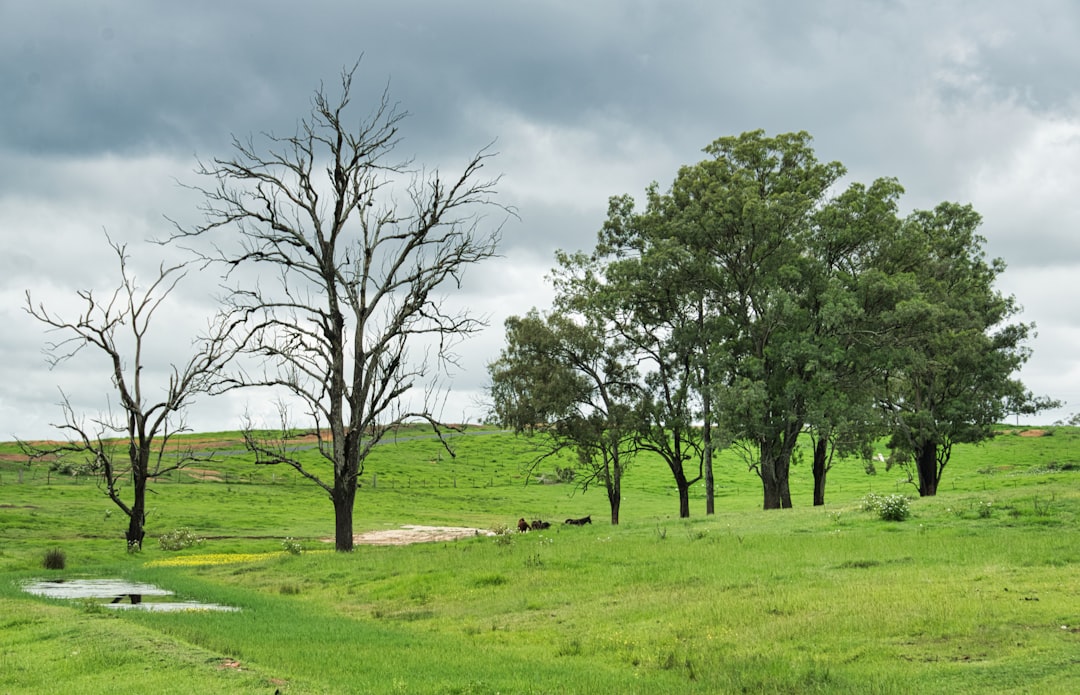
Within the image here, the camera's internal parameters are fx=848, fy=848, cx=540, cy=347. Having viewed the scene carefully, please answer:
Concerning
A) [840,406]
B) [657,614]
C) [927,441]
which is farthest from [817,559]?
[927,441]

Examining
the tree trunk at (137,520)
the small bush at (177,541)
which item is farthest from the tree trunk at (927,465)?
the tree trunk at (137,520)

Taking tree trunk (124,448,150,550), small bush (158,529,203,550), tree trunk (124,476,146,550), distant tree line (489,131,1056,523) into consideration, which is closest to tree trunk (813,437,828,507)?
distant tree line (489,131,1056,523)

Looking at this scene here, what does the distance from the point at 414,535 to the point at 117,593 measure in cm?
2827

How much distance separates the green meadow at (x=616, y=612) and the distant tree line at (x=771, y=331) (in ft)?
28.5

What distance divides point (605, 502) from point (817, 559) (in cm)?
6247

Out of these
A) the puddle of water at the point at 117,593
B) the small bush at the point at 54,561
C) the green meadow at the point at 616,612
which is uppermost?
the green meadow at the point at 616,612

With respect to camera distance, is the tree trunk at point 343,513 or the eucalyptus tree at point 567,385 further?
the eucalyptus tree at point 567,385

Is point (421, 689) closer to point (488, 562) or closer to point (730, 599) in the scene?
point (730, 599)

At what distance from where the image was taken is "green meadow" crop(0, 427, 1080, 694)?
11797mm

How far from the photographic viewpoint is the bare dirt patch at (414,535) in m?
46.5

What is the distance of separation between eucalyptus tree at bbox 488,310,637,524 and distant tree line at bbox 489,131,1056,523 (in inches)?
3.5

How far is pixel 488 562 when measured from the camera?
26641 mm

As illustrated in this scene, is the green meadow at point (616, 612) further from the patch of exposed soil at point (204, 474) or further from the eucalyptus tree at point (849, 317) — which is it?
the patch of exposed soil at point (204, 474)

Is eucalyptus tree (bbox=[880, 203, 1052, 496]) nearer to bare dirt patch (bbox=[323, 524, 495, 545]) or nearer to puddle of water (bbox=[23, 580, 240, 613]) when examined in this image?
bare dirt patch (bbox=[323, 524, 495, 545])
